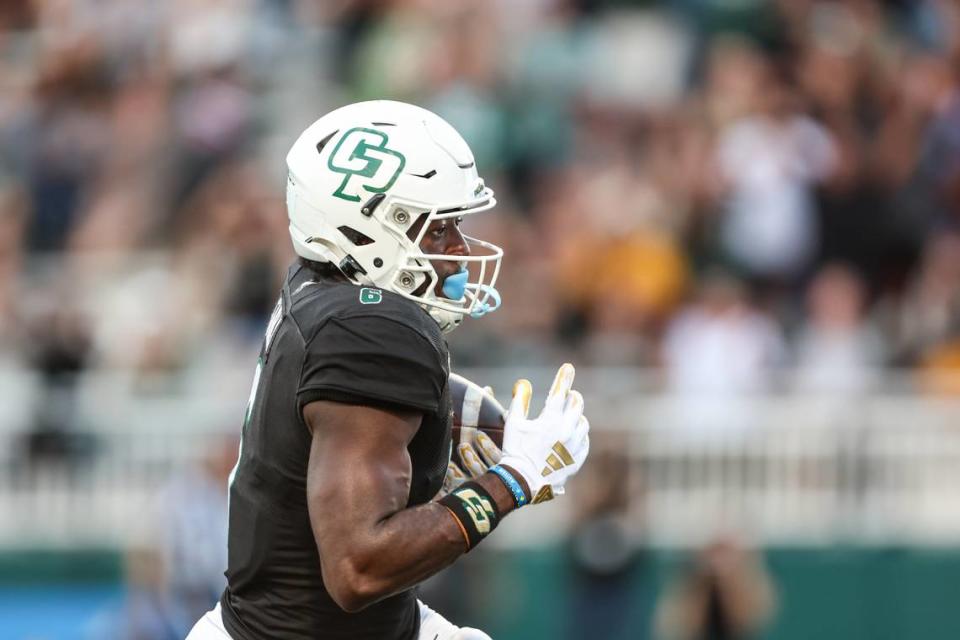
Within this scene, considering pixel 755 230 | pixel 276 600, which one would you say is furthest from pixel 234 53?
pixel 276 600

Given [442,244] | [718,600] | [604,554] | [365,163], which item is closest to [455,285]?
[442,244]

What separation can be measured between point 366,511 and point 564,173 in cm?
786

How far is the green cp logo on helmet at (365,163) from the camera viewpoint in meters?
4.25

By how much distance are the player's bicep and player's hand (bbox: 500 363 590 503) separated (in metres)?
0.38

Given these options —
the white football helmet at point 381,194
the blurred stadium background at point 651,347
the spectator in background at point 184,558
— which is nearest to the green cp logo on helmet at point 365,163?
the white football helmet at point 381,194

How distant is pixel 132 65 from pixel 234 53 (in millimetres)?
853

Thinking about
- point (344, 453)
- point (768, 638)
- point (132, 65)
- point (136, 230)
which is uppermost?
point (344, 453)

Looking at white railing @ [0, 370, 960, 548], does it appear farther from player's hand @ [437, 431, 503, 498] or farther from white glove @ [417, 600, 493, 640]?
white glove @ [417, 600, 493, 640]

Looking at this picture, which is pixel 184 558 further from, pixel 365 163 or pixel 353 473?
pixel 353 473

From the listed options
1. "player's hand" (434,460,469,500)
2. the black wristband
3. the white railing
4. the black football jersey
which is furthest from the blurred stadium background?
the black wristband

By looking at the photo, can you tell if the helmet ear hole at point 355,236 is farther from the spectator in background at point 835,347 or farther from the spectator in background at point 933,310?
the spectator in background at point 933,310

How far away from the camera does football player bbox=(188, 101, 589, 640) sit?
3883mm

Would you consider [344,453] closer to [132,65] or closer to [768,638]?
[768,638]

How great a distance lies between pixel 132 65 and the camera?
1266 centimetres
